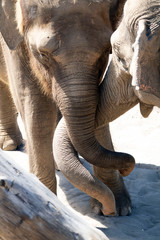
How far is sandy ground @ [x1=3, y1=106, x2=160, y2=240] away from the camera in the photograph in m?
3.73

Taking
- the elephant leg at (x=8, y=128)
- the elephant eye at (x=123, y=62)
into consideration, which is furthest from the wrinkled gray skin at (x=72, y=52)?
the elephant leg at (x=8, y=128)

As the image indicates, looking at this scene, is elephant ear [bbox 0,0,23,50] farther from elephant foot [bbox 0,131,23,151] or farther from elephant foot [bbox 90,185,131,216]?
elephant foot [bbox 0,131,23,151]

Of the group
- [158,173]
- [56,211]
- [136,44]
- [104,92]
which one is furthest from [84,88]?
[158,173]

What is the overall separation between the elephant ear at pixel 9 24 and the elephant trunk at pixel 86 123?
635 millimetres

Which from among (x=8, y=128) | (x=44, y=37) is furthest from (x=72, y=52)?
(x=8, y=128)

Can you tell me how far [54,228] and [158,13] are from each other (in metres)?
1.09

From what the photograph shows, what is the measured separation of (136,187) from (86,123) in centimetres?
147

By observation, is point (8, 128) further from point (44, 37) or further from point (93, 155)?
point (93, 155)

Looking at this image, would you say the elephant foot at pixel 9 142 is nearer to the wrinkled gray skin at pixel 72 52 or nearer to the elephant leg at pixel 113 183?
the elephant leg at pixel 113 183

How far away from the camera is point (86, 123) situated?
10.2 ft

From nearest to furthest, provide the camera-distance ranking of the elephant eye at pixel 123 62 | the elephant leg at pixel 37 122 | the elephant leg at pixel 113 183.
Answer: the elephant eye at pixel 123 62
the elephant leg at pixel 37 122
the elephant leg at pixel 113 183

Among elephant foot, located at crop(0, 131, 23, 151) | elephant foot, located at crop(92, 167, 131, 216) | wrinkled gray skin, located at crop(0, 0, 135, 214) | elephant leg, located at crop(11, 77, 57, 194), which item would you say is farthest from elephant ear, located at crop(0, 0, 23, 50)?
elephant foot, located at crop(0, 131, 23, 151)

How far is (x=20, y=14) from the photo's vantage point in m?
3.48

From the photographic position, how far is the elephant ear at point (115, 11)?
3316 mm
